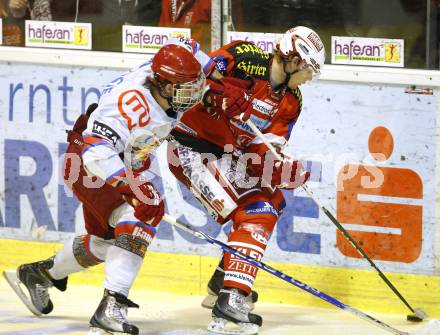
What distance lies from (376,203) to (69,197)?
5.51ft

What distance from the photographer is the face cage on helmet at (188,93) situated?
17.1ft

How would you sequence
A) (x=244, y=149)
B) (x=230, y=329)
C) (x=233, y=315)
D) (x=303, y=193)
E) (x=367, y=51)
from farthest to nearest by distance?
(x=303, y=193), (x=367, y=51), (x=244, y=149), (x=230, y=329), (x=233, y=315)

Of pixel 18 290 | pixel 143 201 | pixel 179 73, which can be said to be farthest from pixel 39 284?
pixel 179 73

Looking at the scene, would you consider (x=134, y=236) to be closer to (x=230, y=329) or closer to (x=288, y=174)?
(x=230, y=329)

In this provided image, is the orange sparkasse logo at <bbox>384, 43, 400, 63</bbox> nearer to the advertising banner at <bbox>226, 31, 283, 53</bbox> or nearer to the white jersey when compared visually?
the advertising banner at <bbox>226, 31, 283, 53</bbox>

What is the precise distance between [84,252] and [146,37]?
1.37m

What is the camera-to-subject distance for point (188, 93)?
17.2ft

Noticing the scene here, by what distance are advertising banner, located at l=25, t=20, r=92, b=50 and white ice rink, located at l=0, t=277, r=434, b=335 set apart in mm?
1307

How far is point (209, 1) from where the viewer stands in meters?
6.48

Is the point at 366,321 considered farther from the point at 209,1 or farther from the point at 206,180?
the point at 209,1

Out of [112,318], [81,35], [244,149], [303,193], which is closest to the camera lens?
[112,318]

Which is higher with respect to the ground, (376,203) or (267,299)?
(376,203)

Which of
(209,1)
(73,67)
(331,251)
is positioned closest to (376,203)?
(331,251)

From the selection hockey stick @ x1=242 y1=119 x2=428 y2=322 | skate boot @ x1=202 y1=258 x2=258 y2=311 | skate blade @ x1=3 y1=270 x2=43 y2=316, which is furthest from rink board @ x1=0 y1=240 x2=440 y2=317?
skate blade @ x1=3 y1=270 x2=43 y2=316
